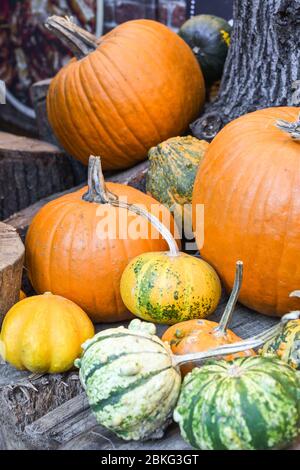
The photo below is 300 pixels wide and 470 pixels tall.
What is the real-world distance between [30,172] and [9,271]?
172cm

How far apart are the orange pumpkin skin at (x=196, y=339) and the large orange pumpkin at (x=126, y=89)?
1.50 meters

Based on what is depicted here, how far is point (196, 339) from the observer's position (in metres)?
2.02

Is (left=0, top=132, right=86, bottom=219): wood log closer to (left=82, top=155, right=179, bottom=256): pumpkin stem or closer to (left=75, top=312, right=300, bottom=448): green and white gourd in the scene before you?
(left=82, top=155, right=179, bottom=256): pumpkin stem

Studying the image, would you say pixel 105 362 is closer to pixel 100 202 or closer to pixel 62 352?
pixel 62 352

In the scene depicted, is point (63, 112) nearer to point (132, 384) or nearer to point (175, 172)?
point (175, 172)

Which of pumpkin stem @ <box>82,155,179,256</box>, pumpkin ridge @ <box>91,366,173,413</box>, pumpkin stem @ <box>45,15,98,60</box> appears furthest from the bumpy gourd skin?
pumpkin stem @ <box>45,15,98,60</box>

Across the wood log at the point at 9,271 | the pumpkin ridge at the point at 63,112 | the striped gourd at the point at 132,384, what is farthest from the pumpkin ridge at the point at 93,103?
the striped gourd at the point at 132,384

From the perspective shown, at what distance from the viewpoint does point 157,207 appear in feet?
9.02

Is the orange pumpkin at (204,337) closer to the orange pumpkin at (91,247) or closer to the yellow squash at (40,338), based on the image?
the yellow squash at (40,338)

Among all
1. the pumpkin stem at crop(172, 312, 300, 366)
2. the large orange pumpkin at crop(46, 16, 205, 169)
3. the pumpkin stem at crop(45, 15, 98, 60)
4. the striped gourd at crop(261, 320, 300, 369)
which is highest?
the pumpkin stem at crop(45, 15, 98, 60)

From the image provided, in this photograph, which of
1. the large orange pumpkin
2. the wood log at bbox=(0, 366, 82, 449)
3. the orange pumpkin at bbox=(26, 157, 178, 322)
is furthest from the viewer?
the large orange pumpkin

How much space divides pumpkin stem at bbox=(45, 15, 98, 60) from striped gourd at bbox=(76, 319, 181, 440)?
1951 mm

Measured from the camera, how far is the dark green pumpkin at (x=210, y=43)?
389 cm

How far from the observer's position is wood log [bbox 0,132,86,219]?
12.8 feet
